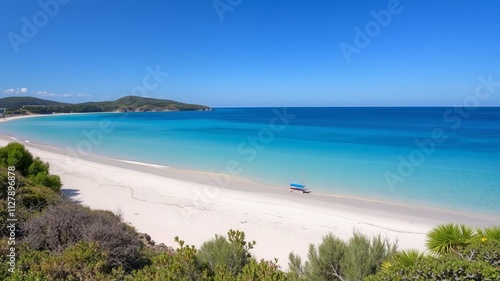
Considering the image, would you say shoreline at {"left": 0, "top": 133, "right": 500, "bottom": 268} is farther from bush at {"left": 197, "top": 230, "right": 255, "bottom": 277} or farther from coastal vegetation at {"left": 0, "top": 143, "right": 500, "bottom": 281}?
bush at {"left": 197, "top": 230, "right": 255, "bottom": 277}

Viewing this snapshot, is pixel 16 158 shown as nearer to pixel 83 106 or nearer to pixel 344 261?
pixel 344 261

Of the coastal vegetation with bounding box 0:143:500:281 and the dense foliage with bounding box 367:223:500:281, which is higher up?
the dense foliage with bounding box 367:223:500:281

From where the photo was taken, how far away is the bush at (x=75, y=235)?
5285mm

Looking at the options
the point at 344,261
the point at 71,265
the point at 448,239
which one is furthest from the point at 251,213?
the point at 71,265

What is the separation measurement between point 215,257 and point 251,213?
7584 millimetres

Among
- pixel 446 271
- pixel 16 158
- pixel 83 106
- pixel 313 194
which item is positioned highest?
pixel 83 106

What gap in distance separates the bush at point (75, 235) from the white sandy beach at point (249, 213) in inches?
143

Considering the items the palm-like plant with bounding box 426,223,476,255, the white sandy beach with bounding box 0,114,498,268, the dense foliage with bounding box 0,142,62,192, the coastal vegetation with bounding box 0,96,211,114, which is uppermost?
the coastal vegetation with bounding box 0,96,211,114

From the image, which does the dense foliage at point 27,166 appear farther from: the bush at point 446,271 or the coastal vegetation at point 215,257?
the bush at point 446,271

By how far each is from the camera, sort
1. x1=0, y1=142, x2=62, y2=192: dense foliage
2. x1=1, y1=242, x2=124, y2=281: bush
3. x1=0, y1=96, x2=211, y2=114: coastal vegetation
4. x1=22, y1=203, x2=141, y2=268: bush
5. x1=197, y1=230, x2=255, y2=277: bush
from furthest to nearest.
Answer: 1. x1=0, y1=96, x2=211, y2=114: coastal vegetation
2. x1=0, y1=142, x2=62, y2=192: dense foliage
3. x1=22, y1=203, x2=141, y2=268: bush
4. x1=197, y1=230, x2=255, y2=277: bush
5. x1=1, y1=242, x2=124, y2=281: bush

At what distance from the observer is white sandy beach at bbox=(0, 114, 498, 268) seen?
32.4 feet

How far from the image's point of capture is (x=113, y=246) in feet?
17.5

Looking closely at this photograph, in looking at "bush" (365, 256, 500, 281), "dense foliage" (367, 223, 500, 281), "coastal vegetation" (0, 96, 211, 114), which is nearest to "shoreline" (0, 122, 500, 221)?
"dense foliage" (367, 223, 500, 281)

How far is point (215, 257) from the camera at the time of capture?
188 inches
